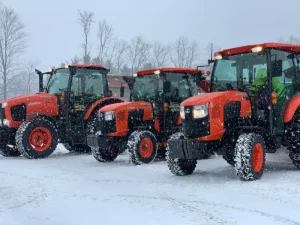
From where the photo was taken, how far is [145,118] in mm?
10477

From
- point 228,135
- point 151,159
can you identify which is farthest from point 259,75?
point 151,159

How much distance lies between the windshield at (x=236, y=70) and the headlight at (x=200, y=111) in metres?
0.93

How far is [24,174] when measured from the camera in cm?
865

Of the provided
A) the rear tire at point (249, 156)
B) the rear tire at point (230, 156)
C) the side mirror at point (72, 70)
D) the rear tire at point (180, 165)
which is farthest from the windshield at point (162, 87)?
the rear tire at point (249, 156)

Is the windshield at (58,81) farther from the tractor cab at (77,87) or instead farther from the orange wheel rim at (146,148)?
the orange wheel rim at (146,148)

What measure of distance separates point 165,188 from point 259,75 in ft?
8.57

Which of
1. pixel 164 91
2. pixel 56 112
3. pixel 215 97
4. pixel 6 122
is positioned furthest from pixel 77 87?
pixel 215 97

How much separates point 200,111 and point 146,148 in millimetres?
2795

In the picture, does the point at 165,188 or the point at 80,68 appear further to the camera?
the point at 80,68

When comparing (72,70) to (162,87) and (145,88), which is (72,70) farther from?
(162,87)

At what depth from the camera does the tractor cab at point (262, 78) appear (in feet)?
24.9

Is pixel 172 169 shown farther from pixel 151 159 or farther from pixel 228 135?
pixel 151 159

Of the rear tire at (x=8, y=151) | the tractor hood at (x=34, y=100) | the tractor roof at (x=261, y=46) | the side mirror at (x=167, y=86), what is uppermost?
the tractor roof at (x=261, y=46)

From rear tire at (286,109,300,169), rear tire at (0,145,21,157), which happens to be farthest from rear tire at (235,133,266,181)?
rear tire at (0,145,21,157)
